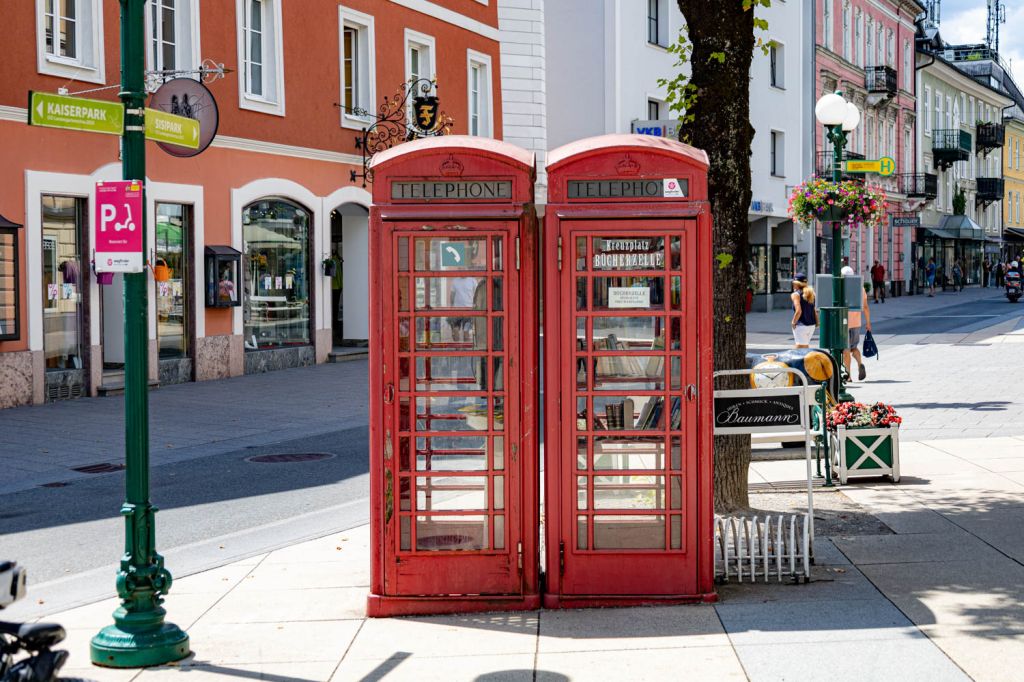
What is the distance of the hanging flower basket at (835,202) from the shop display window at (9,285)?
9900mm

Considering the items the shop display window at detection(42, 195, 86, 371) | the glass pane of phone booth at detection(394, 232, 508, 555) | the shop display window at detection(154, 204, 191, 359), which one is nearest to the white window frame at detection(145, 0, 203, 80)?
the shop display window at detection(154, 204, 191, 359)

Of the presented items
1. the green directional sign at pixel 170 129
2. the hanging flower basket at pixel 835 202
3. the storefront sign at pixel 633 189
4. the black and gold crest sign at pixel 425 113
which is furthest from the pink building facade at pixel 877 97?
the green directional sign at pixel 170 129

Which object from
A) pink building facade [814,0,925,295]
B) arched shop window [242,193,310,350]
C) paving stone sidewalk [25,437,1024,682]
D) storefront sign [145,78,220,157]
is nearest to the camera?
paving stone sidewalk [25,437,1024,682]

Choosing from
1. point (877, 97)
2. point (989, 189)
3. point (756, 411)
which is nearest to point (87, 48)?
point (756, 411)

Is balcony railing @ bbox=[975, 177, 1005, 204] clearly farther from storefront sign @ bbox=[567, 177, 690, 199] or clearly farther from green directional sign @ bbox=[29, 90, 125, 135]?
green directional sign @ bbox=[29, 90, 125, 135]

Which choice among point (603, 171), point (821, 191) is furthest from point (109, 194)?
point (821, 191)

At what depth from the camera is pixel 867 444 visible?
10305 mm

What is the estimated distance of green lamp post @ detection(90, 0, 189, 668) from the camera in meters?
5.69

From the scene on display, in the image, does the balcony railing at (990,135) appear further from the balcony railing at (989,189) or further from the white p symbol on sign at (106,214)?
the white p symbol on sign at (106,214)

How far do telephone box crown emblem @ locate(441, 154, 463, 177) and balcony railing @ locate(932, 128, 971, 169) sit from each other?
64.6 metres

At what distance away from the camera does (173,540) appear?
859 cm

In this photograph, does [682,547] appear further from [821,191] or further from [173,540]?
[821,191]

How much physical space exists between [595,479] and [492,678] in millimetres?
1452

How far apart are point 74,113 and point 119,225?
0.57m
